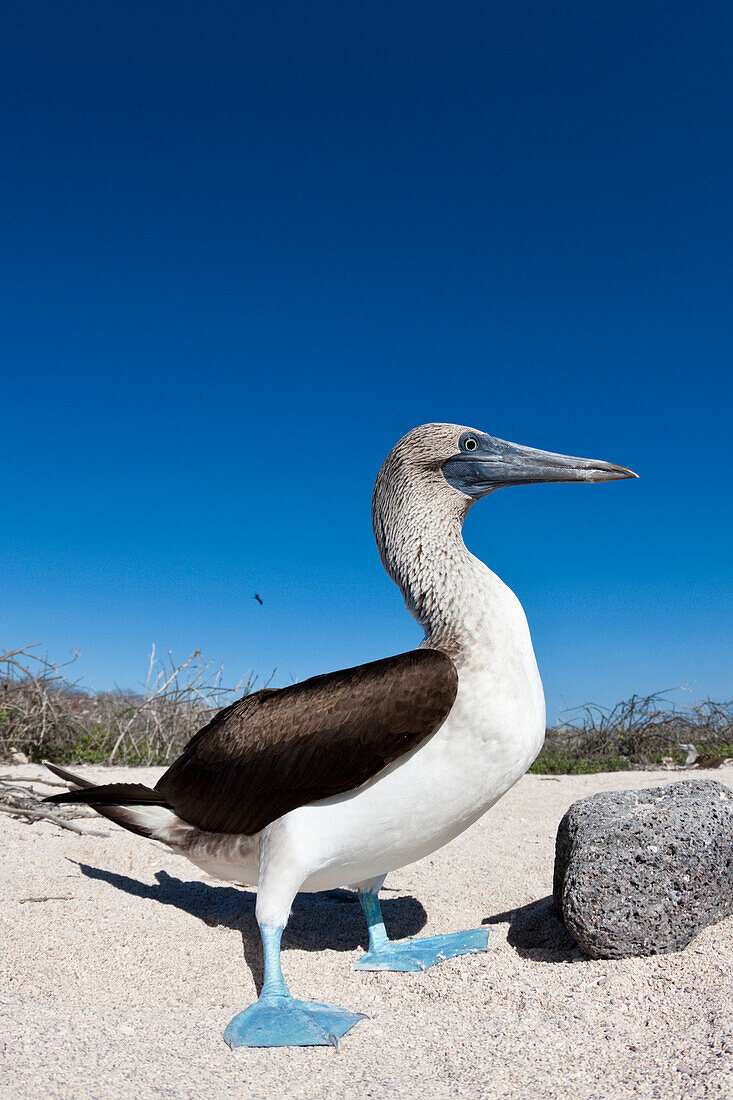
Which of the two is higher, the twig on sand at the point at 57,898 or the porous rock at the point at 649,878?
the porous rock at the point at 649,878

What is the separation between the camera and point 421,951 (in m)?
3.39

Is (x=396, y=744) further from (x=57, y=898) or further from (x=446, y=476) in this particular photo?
(x=57, y=898)

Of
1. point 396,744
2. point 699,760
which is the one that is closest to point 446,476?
point 396,744

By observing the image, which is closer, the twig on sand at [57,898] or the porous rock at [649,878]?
the porous rock at [649,878]

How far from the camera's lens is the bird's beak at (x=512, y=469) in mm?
3396

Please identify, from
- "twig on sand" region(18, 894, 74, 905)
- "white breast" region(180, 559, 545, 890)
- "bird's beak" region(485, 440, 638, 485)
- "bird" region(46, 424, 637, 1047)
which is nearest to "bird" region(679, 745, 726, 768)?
"bird" region(46, 424, 637, 1047)

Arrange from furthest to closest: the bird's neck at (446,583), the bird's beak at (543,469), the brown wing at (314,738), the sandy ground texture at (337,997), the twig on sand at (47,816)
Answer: the twig on sand at (47,816) < the bird's beak at (543,469) < the bird's neck at (446,583) < the brown wing at (314,738) < the sandy ground texture at (337,997)

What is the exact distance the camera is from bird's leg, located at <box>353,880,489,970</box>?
3279mm

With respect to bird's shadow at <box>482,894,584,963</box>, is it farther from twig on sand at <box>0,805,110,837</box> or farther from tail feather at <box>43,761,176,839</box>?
twig on sand at <box>0,805,110,837</box>

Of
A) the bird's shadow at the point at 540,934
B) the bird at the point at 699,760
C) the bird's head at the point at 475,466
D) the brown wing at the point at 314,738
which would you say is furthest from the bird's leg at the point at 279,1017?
the bird at the point at 699,760

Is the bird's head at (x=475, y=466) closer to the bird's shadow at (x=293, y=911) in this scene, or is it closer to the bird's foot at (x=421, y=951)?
the bird's foot at (x=421, y=951)

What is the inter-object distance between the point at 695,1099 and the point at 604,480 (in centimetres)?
222

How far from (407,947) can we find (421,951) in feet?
0.25

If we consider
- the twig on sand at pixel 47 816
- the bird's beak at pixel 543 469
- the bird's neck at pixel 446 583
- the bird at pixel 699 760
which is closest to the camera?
the bird's neck at pixel 446 583
